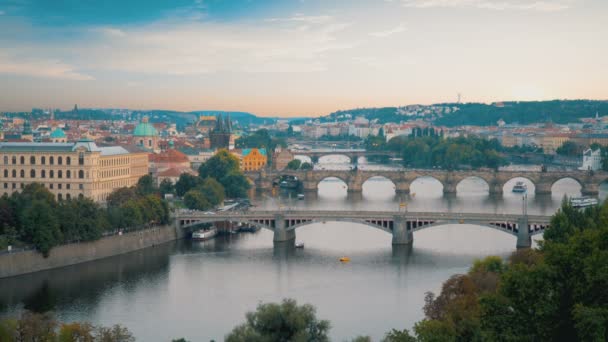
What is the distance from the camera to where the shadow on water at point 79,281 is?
89.2ft

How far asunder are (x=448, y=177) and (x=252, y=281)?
3153 cm

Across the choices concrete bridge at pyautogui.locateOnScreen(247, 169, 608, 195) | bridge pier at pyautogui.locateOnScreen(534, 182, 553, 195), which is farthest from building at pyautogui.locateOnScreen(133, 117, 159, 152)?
bridge pier at pyautogui.locateOnScreen(534, 182, 553, 195)

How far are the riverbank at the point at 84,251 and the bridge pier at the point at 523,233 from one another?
1309cm

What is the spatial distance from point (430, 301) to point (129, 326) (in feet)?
25.3

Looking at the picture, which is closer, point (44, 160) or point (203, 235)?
point (203, 235)

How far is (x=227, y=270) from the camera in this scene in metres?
31.8

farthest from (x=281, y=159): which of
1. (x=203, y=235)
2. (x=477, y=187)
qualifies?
(x=203, y=235)

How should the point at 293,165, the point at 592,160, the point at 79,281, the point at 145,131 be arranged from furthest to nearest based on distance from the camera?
1. the point at 145,131
2. the point at 592,160
3. the point at 293,165
4. the point at 79,281

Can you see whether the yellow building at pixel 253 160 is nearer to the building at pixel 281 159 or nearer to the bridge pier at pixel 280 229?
the building at pixel 281 159

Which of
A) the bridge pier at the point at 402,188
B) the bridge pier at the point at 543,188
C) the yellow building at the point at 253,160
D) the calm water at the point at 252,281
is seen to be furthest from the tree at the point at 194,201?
the yellow building at the point at 253,160

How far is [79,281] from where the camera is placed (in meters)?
29.9

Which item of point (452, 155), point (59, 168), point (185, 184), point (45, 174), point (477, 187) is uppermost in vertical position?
point (59, 168)

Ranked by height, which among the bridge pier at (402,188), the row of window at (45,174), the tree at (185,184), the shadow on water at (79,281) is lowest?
the shadow on water at (79,281)

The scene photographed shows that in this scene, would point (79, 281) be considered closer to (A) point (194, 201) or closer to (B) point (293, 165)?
(A) point (194, 201)
